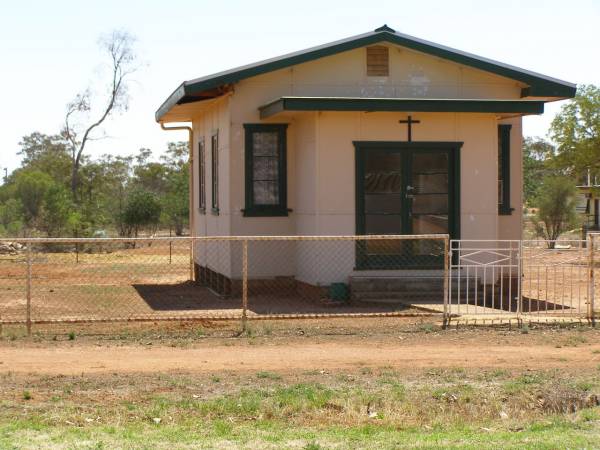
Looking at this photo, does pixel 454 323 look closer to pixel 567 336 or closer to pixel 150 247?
pixel 567 336

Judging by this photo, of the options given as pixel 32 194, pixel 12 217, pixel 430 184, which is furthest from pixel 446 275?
pixel 32 194

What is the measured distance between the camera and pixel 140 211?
3759 centimetres

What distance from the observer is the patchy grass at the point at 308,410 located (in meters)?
8.04

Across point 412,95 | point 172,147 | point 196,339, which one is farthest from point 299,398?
point 172,147

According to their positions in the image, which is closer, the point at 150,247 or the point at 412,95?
the point at 412,95

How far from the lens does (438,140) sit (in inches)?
667

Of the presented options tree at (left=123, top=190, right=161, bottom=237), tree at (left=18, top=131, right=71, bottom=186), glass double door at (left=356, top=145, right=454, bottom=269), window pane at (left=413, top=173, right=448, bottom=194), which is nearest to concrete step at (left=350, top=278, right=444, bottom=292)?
glass double door at (left=356, top=145, right=454, bottom=269)

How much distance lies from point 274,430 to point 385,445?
1075mm

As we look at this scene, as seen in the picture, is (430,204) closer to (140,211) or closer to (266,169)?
(266,169)

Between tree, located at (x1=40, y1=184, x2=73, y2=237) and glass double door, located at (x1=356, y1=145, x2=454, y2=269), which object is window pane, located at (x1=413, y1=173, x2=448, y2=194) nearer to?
glass double door, located at (x1=356, y1=145, x2=454, y2=269)

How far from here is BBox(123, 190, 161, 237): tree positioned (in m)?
37.5

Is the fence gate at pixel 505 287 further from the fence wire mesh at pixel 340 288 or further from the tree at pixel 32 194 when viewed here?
the tree at pixel 32 194

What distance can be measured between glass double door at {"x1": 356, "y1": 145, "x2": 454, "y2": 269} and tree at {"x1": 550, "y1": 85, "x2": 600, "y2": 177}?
47.6ft

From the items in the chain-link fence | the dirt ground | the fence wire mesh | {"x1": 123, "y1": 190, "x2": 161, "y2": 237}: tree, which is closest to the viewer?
the dirt ground
